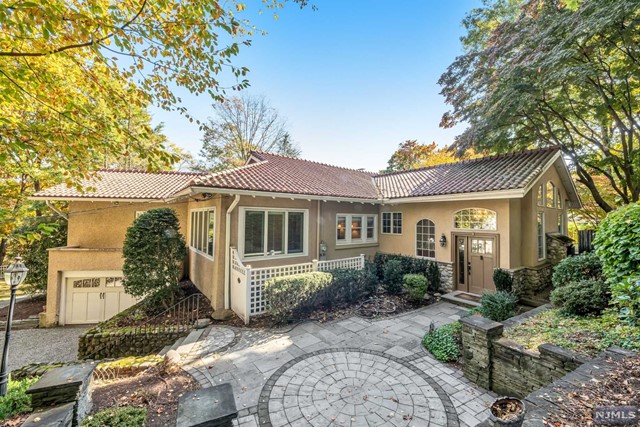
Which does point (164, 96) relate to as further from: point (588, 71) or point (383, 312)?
point (588, 71)

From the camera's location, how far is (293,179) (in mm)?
10453

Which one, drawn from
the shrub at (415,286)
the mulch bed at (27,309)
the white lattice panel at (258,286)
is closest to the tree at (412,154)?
the shrub at (415,286)

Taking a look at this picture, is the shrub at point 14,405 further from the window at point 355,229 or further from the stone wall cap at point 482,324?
the window at point 355,229

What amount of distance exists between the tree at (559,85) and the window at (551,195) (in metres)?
1.70

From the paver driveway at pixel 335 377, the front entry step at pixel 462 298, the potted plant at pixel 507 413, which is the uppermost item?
the potted plant at pixel 507 413

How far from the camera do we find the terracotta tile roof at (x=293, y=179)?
7938 millimetres

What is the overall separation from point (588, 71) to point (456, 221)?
662cm

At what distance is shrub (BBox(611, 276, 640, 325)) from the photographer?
12.3ft

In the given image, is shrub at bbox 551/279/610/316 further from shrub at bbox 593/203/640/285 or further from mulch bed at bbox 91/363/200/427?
mulch bed at bbox 91/363/200/427

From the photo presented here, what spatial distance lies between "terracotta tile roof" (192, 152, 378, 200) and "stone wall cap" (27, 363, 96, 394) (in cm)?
449

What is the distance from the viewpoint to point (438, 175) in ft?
41.0

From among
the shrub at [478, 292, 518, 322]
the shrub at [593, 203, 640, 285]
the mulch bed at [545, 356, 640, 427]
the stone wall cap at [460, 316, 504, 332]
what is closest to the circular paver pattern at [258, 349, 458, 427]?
the stone wall cap at [460, 316, 504, 332]

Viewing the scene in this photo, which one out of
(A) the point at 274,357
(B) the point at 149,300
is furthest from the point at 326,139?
(A) the point at 274,357

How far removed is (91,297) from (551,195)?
2079 centimetres
